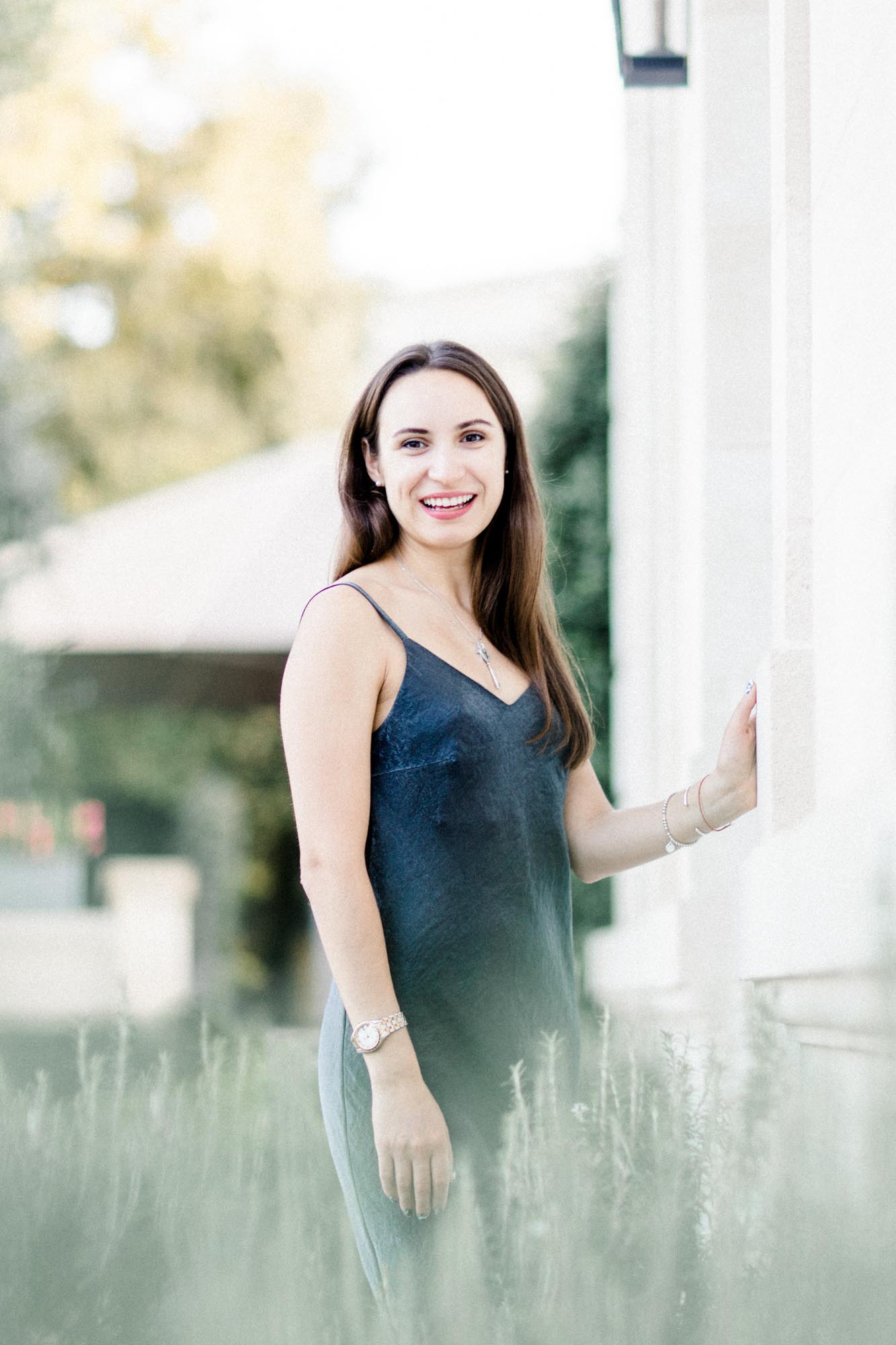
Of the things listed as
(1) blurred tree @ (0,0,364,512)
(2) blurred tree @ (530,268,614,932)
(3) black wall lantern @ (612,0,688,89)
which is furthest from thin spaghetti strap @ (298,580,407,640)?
(1) blurred tree @ (0,0,364,512)

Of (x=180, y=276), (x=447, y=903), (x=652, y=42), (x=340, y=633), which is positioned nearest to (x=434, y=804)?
(x=447, y=903)

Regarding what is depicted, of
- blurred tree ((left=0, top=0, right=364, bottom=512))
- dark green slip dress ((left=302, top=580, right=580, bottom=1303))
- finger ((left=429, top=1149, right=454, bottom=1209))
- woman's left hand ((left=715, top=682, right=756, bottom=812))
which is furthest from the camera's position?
blurred tree ((left=0, top=0, right=364, bottom=512))

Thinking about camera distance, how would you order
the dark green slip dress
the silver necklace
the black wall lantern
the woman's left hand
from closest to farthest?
the dark green slip dress, the silver necklace, the woman's left hand, the black wall lantern

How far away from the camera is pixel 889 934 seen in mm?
1079

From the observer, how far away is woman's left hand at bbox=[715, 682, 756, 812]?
2.00 metres

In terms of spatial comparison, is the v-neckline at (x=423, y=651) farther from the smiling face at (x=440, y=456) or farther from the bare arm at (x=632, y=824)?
the bare arm at (x=632, y=824)

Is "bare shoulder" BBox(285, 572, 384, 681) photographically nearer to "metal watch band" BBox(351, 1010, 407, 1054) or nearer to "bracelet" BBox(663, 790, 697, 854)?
"metal watch band" BBox(351, 1010, 407, 1054)

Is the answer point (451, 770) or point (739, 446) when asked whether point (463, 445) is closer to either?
point (451, 770)

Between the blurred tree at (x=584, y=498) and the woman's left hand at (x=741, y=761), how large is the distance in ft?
15.9

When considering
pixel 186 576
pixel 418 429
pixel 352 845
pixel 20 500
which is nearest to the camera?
pixel 352 845

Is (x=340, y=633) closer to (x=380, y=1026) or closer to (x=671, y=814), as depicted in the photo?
(x=380, y=1026)

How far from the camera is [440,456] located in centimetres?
185

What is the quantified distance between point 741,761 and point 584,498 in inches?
218

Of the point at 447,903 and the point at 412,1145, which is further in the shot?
the point at 447,903
